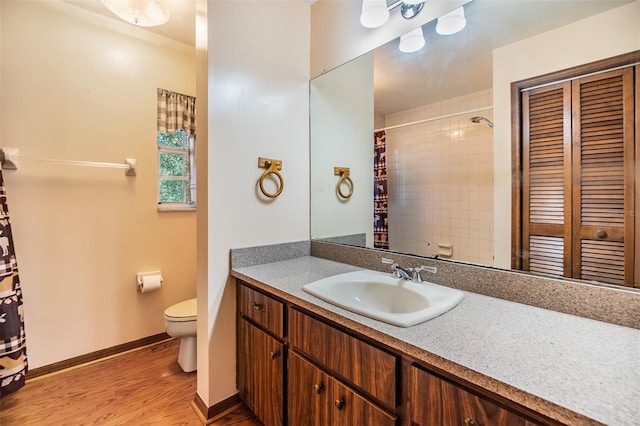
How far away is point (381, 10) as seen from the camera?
1.42 metres

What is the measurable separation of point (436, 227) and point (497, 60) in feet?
2.50

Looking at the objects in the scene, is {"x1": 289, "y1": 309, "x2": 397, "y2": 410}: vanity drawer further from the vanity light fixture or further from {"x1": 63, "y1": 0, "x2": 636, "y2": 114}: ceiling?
the vanity light fixture

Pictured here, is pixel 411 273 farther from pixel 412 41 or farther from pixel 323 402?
pixel 412 41

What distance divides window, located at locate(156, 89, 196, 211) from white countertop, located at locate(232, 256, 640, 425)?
1922 mm

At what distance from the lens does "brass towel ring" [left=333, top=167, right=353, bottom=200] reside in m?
1.83

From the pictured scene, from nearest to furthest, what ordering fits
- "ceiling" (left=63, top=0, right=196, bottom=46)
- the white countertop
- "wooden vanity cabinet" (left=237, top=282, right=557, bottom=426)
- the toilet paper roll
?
the white countertop, "wooden vanity cabinet" (left=237, top=282, right=557, bottom=426), "ceiling" (left=63, top=0, right=196, bottom=46), the toilet paper roll

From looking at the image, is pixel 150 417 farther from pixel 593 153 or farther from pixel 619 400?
pixel 593 153

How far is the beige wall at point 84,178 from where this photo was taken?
5.78 feet

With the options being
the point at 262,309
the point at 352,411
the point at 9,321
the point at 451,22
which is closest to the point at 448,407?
the point at 352,411

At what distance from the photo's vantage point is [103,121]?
80.0 inches

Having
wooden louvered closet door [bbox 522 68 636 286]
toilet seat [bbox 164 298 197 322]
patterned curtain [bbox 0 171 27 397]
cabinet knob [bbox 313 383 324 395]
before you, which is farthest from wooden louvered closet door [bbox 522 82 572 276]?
patterned curtain [bbox 0 171 27 397]

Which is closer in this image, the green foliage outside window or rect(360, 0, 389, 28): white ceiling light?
rect(360, 0, 389, 28): white ceiling light

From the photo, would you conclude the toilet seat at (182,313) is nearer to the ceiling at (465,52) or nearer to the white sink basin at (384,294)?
the white sink basin at (384,294)

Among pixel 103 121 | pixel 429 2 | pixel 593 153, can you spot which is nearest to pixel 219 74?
pixel 429 2
